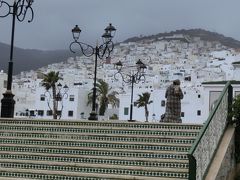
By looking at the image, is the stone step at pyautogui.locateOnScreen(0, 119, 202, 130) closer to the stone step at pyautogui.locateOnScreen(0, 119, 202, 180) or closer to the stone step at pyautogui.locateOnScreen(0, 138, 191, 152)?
the stone step at pyautogui.locateOnScreen(0, 119, 202, 180)

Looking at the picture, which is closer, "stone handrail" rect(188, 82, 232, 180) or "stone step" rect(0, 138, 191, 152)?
"stone handrail" rect(188, 82, 232, 180)

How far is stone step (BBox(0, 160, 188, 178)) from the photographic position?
8.66 m

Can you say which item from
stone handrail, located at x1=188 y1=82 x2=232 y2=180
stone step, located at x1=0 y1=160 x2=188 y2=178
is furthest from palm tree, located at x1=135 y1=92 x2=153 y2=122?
stone step, located at x1=0 y1=160 x2=188 y2=178

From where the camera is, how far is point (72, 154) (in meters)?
9.98

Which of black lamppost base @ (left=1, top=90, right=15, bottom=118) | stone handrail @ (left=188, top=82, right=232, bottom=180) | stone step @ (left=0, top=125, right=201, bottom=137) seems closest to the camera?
stone handrail @ (left=188, top=82, right=232, bottom=180)

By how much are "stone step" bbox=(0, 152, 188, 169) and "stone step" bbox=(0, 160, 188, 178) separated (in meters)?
0.22

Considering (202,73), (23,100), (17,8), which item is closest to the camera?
(17,8)

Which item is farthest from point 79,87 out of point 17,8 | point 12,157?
point 12,157

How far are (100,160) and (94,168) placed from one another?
38 cm

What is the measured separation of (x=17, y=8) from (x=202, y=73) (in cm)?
9544

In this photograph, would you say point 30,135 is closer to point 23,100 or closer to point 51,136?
point 51,136

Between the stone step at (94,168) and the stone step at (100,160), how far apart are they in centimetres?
22

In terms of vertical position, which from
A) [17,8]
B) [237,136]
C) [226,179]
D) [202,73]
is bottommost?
[226,179]

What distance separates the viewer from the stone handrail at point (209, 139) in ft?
22.9
